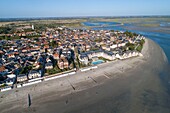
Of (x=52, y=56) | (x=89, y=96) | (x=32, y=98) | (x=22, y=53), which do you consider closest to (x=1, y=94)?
(x=32, y=98)

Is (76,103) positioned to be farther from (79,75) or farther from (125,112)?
(79,75)

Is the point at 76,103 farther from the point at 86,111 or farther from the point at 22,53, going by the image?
the point at 22,53

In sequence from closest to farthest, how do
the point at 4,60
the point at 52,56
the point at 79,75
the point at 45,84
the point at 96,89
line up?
the point at 96,89 → the point at 45,84 → the point at 79,75 → the point at 4,60 → the point at 52,56

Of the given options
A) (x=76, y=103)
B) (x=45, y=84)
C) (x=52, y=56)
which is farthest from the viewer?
(x=52, y=56)

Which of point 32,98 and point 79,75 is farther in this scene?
point 79,75

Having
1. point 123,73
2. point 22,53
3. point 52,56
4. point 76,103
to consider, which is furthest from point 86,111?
point 22,53

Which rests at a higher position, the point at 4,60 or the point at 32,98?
the point at 4,60
